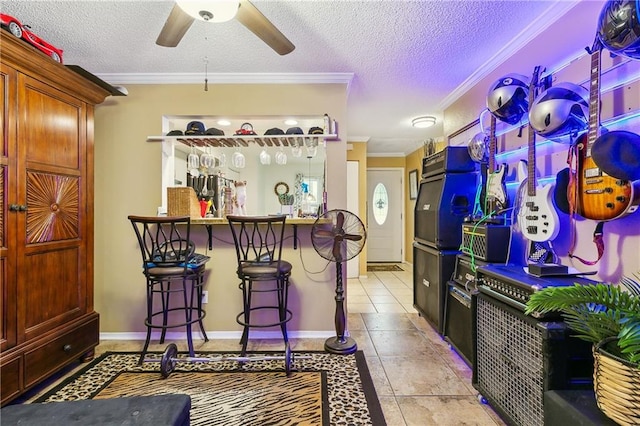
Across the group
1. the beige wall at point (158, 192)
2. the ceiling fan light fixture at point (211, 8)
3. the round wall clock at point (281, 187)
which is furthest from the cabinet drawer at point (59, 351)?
the round wall clock at point (281, 187)

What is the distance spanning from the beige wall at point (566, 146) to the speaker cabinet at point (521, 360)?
1.80 ft

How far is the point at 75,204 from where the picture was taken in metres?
2.17

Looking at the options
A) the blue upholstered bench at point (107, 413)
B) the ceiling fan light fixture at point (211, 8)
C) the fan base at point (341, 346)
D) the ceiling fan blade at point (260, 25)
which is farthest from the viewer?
the fan base at point (341, 346)

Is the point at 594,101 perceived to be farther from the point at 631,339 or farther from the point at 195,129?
the point at 195,129

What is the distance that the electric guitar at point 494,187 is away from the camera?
2.11 m

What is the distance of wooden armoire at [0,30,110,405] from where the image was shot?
169 centimetres

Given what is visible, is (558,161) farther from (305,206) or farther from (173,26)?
(305,206)

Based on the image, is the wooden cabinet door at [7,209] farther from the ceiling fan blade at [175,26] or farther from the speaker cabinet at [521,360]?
the speaker cabinet at [521,360]

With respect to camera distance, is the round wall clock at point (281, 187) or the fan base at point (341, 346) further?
the round wall clock at point (281, 187)

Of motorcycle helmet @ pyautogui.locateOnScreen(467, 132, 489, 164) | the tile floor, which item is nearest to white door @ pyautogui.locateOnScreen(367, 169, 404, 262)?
the tile floor

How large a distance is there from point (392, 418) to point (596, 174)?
1.56 meters

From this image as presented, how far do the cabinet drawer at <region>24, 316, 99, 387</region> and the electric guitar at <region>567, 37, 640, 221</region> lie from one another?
305 centimetres

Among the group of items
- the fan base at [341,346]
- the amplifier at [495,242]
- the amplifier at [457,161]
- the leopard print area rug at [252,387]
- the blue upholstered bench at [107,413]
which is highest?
the amplifier at [457,161]

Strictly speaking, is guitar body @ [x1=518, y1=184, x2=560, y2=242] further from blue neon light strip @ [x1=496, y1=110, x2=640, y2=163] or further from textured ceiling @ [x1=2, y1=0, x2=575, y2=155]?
textured ceiling @ [x1=2, y1=0, x2=575, y2=155]
